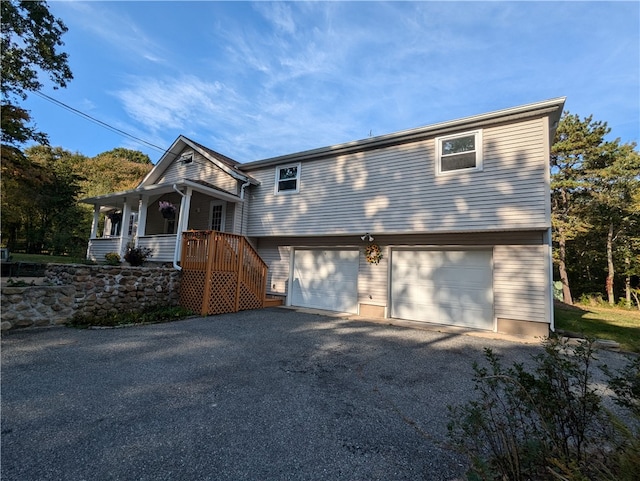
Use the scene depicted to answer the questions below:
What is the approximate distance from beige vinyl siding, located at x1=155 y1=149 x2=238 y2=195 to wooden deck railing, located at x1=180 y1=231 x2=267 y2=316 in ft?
9.55

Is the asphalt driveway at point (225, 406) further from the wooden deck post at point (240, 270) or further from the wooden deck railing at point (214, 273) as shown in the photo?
the wooden deck post at point (240, 270)

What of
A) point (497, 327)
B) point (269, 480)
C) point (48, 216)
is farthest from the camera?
point (48, 216)

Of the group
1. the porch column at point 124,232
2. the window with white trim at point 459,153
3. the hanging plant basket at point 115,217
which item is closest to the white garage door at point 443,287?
the window with white trim at point 459,153

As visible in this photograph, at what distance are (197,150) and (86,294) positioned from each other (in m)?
7.15

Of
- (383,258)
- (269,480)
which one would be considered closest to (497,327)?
(383,258)

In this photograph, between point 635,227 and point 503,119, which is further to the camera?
point 635,227

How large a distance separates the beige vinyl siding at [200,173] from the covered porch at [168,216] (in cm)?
59

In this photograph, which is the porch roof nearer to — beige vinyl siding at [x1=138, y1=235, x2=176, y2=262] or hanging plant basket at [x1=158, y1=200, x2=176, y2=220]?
hanging plant basket at [x1=158, y1=200, x2=176, y2=220]

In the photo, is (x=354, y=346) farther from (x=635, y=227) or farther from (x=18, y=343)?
Answer: (x=635, y=227)

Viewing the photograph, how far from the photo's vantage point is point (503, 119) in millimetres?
7105

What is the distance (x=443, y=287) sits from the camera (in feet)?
27.1

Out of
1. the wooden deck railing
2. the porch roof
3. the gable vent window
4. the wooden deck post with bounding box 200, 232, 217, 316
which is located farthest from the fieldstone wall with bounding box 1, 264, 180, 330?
the gable vent window

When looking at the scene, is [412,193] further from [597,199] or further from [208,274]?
[597,199]

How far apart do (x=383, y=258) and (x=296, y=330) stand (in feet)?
12.4
